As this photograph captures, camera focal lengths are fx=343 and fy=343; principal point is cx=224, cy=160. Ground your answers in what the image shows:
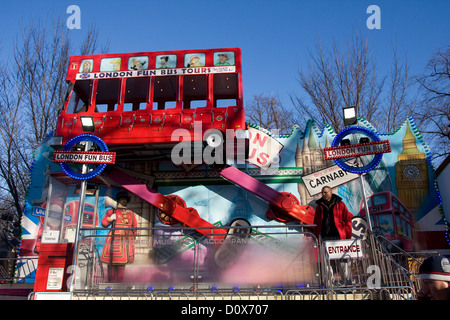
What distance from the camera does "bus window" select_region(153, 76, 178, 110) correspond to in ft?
36.9

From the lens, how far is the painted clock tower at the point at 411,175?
38.5 feet

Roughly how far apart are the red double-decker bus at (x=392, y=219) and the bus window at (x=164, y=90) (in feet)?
25.2

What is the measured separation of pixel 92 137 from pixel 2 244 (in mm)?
22951

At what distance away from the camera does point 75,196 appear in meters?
12.6

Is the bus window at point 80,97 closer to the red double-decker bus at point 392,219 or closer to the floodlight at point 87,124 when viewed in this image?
the floodlight at point 87,124

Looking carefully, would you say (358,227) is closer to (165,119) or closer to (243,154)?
(243,154)

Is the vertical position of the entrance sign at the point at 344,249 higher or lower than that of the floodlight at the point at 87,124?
lower

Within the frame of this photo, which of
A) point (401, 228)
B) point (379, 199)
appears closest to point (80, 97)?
point (379, 199)

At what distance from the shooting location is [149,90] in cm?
1082

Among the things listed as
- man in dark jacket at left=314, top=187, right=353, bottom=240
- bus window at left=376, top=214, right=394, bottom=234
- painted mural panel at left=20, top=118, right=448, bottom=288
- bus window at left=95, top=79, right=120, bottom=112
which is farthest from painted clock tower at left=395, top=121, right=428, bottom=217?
bus window at left=95, top=79, right=120, bottom=112

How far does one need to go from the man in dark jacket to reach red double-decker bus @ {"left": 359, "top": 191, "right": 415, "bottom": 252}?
376 cm

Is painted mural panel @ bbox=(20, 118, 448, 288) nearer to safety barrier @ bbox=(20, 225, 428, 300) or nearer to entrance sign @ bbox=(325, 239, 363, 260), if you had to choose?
safety barrier @ bbox=(20, 225, 428, 300)

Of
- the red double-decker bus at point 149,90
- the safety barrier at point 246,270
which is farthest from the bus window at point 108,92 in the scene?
the safety barrier at point 246,270
